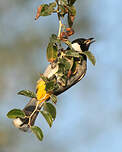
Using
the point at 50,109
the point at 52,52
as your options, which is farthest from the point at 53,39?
the point at 50,109

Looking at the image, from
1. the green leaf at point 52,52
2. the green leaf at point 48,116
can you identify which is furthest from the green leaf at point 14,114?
the green leaf at point 52,52

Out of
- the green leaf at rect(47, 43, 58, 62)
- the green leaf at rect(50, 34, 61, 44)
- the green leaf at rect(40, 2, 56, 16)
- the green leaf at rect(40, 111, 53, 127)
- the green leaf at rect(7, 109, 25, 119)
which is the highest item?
the green leaf at rect(40, 2, 56, 16)

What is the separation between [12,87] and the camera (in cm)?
631

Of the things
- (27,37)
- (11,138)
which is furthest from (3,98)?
(27,37)

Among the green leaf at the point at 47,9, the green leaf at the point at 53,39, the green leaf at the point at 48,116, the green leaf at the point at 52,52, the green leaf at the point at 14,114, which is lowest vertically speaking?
the green leaf at the point at 48,116

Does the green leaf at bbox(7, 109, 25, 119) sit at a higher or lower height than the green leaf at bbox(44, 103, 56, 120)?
higher

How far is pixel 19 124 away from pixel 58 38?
52 centimetres

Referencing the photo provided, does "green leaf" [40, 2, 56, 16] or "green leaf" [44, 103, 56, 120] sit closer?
"green leaf" [44, 103, 56, 120]

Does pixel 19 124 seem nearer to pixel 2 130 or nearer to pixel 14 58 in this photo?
pixel 2 130

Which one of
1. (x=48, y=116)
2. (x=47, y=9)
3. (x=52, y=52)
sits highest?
(x=47, y=9)

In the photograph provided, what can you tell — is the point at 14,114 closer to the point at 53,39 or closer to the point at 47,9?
the point at 53,39

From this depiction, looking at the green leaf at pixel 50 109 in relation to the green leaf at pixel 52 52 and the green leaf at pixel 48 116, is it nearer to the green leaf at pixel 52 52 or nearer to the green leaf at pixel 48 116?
the green leaf at pixel 48 116

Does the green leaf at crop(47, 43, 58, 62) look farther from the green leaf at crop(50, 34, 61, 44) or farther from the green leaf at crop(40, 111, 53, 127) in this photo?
the green leaf at crop(40, 111, 53, 127)

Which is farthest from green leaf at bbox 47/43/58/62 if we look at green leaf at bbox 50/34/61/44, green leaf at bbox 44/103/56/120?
green leaf at bbox 44/103/56/120
